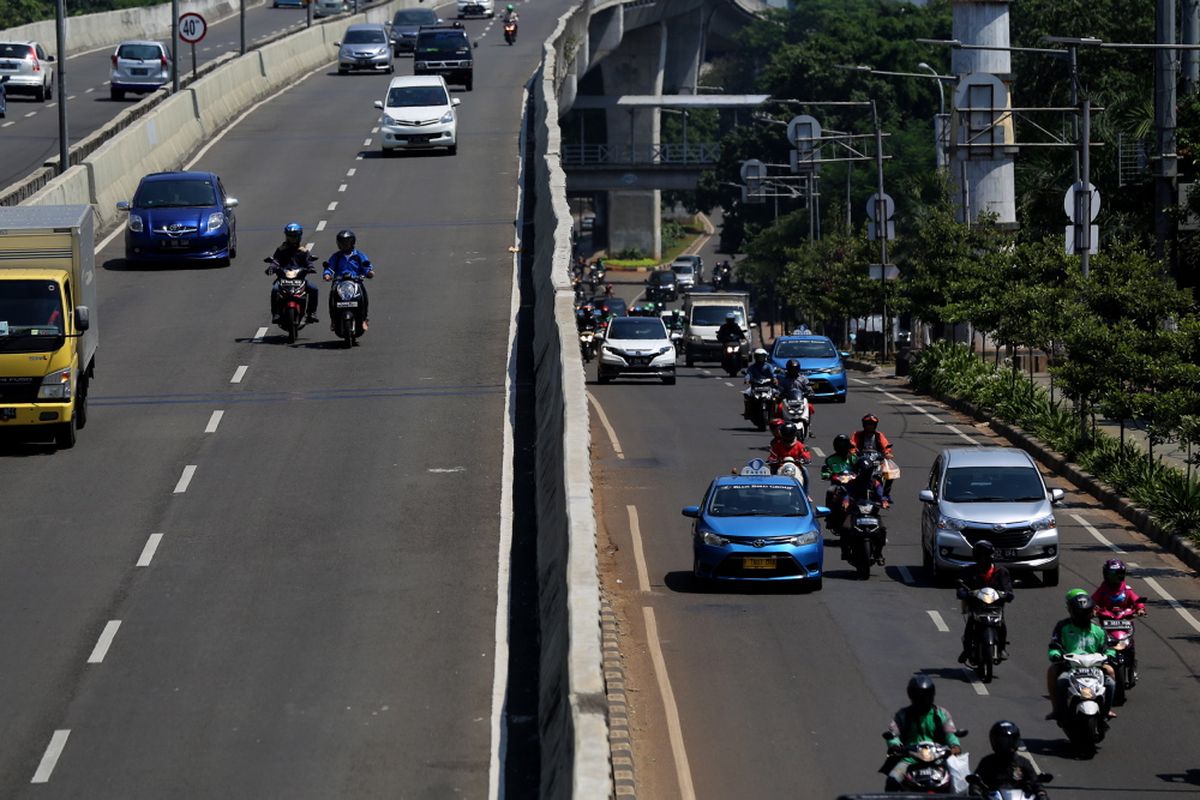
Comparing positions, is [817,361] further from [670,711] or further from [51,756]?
[51,756]

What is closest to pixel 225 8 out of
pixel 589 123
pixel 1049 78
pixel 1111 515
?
pixel 589 123

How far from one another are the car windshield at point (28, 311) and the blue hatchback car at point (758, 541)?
29.5 feet

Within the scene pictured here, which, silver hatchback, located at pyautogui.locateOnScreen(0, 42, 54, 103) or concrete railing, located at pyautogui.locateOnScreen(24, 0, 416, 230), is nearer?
concrete railing, located at pyautogui.locateOnScreen(24, 0, 416, 230)

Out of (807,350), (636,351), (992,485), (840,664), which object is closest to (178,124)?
(636,351)

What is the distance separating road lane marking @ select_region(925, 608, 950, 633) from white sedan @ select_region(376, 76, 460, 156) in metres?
35.0

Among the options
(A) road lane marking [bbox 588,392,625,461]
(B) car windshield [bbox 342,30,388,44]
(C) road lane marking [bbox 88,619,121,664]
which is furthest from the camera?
(B) car windshield [bbox 342,30,388,44]

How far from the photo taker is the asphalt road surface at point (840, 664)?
16469 millimetres

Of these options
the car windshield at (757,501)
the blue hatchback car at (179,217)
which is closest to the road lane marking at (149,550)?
the car windshield at (757,501)

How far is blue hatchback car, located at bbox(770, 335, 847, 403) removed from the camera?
44.2m

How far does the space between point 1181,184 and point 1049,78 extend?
26.3 metres

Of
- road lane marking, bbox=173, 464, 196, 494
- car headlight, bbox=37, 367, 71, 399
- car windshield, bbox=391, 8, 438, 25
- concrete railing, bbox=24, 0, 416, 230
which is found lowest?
road lane marking, bbox=173, 464, 196, 494

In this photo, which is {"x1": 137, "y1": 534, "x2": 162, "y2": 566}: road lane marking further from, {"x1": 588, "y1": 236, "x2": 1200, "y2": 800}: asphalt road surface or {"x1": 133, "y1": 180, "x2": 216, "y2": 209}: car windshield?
{"x1": 133, "y1": 180, "x2": 216, "y2": 209}: car windshield

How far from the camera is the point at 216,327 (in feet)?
116

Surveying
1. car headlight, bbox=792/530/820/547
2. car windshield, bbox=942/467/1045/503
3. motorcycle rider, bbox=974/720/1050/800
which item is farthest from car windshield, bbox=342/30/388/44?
motorcycle rider, bbox=974/720/1050/800
